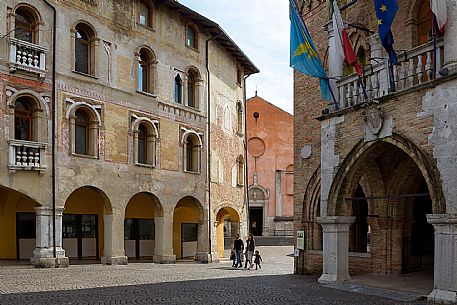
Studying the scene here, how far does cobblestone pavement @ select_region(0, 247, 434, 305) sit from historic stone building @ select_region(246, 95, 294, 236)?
27.9 meters

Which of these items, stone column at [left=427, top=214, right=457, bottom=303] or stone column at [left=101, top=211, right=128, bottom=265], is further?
stone column at [left=101, top=211, right=128, bottom=265]

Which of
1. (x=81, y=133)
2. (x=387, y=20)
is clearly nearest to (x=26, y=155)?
(x=81, y=133)

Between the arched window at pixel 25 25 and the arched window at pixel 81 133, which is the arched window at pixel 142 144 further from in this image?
the arched window at pixel 25 25

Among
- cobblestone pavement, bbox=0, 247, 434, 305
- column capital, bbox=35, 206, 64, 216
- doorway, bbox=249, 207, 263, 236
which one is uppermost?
column capital, bbox=35, 206, 64, 216

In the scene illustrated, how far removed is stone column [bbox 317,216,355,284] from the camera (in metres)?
14.4

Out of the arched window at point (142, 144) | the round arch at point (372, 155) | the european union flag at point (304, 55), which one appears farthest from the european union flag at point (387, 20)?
the arched window at point (142, 144)

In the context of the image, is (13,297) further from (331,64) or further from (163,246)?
(163,246)

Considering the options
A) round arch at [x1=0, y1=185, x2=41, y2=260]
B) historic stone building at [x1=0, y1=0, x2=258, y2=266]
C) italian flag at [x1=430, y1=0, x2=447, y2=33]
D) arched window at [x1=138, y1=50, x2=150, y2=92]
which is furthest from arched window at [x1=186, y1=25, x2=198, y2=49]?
italian flag at [x1=430, y1=0, x2=447, y2=33]

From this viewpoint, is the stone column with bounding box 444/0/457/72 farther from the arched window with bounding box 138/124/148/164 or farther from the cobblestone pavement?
the arched window with bounding box 138/124/148/164

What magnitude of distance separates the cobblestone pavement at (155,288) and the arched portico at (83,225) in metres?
3.64

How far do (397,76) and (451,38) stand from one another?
67.5 inches

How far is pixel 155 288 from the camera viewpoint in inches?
594

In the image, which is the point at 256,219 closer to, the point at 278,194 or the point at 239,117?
the point at 278,194

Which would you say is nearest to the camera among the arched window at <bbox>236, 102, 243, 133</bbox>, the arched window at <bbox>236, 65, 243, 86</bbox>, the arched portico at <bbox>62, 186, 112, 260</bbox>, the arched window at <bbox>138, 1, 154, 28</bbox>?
the arched portico at <bbox>62, 186, 112, 260</bbox>
